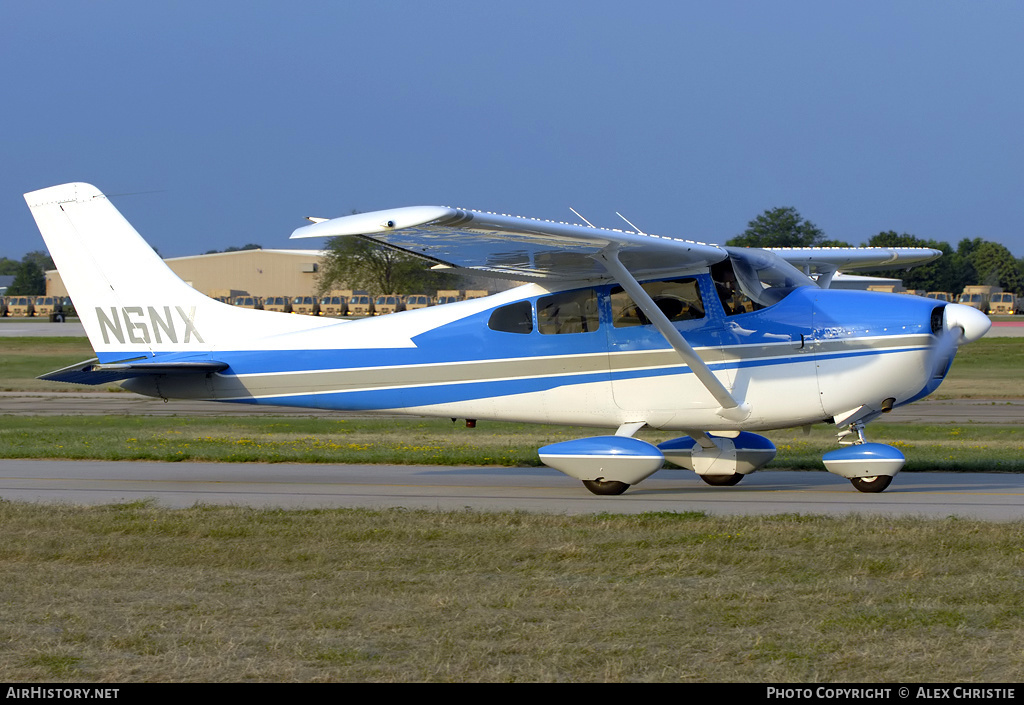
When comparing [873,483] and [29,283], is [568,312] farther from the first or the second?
[29,283]

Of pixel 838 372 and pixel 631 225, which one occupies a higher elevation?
pixel 631 225

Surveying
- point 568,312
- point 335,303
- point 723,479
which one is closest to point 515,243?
point 568,312

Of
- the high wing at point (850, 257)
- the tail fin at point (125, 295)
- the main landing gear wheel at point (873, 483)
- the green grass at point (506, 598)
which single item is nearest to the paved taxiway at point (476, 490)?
the main landing gear wheel at point (873, 483)

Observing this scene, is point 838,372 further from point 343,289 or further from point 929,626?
point 343,289

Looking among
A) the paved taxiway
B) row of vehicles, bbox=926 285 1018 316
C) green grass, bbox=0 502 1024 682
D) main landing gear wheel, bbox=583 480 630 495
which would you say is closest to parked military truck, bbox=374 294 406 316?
the paved taxiway

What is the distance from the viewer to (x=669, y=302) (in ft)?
35.2

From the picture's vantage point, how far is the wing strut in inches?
397

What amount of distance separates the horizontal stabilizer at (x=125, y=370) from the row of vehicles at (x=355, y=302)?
4957 centimetres

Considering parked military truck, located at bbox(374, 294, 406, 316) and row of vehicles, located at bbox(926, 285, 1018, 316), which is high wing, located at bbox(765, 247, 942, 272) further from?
row of vehicles, located at bbox(926, 285, 1018, 316)

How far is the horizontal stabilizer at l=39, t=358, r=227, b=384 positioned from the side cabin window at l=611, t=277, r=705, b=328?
15.5 feet

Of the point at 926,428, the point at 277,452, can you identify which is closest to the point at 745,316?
the point at 277,452

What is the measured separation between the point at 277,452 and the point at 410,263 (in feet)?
158
